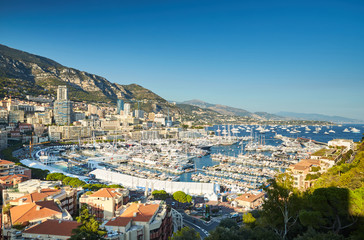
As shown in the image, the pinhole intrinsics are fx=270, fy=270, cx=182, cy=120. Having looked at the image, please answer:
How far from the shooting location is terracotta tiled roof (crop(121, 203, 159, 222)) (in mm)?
10133

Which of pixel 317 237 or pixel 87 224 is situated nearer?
pixel 317 237

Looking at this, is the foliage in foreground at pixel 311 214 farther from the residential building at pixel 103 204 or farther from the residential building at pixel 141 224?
the residential building at pixel 103 204

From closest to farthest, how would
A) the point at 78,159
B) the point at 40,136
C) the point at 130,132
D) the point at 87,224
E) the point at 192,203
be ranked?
the point at 87,224, the point at 192,203, the point at 78,159, the point at 40,136, the point at 130,132

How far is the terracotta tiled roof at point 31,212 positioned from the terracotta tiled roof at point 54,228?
1035 mm

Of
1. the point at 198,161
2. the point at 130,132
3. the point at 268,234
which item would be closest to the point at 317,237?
the point at 268,234

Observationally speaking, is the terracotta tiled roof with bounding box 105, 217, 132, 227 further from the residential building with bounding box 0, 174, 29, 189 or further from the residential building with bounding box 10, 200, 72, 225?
the residential building with bounding box 0, 174, 29, 189

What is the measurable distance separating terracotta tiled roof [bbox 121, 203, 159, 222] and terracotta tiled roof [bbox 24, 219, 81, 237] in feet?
6.94

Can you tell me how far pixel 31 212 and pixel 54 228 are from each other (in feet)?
6.60

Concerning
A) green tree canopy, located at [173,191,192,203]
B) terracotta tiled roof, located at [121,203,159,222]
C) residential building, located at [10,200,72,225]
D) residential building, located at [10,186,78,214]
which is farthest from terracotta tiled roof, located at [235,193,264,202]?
residential building, located at [10,200,72,225]

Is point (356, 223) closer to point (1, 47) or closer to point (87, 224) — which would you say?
point (87, 224)

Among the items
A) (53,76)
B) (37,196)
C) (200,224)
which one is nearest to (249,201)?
(200,224)

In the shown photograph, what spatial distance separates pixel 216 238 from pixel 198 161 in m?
35.8

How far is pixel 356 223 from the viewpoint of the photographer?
24.7 ft

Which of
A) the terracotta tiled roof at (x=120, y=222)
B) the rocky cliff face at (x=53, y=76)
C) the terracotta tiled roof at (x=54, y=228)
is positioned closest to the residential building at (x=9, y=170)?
the terracotta tiled roof at (x=54, y=228)
